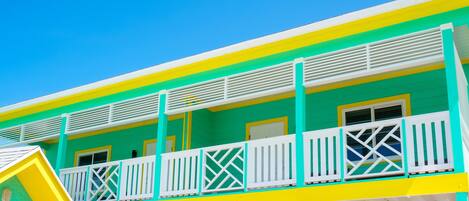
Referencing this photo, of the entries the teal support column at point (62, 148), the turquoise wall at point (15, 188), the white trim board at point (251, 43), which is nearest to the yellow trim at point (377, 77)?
the white trim board at point (251, 43)

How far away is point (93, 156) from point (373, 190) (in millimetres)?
11334

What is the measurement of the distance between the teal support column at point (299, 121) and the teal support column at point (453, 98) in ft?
9.05

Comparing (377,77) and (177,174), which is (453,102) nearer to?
(377,77)

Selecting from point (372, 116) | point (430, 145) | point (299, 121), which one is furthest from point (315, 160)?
point (372, 116)

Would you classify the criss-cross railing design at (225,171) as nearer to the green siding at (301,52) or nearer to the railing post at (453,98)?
the green siding at (301,52)

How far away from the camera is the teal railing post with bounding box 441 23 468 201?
10.3m

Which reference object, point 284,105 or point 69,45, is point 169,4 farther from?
point 284,105

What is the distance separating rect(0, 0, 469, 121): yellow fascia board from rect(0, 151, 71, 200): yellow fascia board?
5.21m

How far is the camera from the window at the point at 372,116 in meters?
14.1

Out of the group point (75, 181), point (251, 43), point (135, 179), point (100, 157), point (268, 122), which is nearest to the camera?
point (251, 43)

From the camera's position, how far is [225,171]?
1301 centimetres

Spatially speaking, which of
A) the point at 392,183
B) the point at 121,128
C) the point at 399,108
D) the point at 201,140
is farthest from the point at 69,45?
the point at 392,183

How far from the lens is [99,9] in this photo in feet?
96.6

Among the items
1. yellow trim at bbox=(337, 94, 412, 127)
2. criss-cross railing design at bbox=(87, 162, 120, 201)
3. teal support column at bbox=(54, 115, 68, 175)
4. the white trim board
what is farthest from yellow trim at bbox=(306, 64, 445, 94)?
teal support column at bbox=(54, 115, 68, 175)
